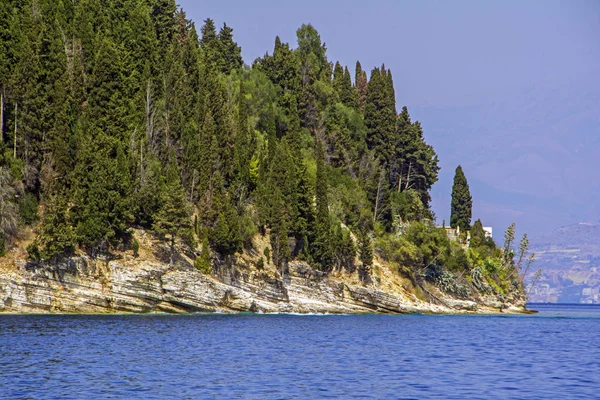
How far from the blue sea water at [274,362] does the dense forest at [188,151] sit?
1560 cm

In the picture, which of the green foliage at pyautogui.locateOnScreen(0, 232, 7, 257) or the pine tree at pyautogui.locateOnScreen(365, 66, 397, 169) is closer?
the green foliage at pyautogui.locateOnScreen(0, 232, 7, 257)

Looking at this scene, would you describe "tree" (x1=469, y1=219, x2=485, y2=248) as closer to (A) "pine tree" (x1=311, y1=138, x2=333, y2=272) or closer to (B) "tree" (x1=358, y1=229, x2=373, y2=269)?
(B) "tree" (x1=358, y1=229, x2=373, y2=269)

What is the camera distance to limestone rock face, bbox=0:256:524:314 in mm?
75625

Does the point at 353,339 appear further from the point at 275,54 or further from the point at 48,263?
the point at 275,54

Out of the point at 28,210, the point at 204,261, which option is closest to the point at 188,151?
the point at 204,261

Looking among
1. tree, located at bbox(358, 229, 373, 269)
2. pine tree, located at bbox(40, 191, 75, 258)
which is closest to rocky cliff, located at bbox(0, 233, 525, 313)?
pine tree, located at bbox(40, 191, 75, 258)

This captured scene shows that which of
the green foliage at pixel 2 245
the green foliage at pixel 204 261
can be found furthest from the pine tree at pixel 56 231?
the green foliage at pixel 204 261

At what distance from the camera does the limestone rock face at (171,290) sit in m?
75.6

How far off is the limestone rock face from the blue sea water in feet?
15.5

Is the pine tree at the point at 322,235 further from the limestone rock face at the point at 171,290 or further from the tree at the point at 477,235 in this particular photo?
the tree at the point at 477,235

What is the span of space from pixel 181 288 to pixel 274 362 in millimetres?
40290

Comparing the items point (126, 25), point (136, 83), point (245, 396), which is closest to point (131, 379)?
point (245, 396)

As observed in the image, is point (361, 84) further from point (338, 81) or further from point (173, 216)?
point (173, 216)

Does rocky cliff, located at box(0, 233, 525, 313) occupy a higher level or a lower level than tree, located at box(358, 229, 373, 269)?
lower
